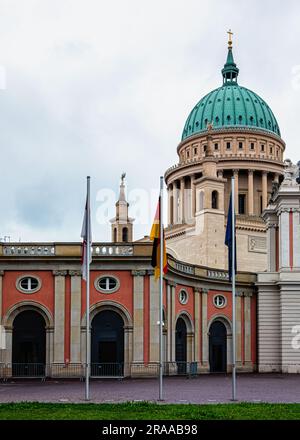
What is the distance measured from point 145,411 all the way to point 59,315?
2566cm

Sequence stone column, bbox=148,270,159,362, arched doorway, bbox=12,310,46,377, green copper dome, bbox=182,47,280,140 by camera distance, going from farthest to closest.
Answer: green copper dome, bbox=182,47,280,140 < arched doorway, bbox=12,310,46,377 < stone column, bbox=148,270,159,362

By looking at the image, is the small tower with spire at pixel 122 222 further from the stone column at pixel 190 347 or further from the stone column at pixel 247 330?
the stone column at pixel 190 347

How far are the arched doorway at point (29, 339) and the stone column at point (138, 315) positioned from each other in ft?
17.5

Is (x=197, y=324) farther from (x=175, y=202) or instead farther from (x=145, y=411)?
(x=175, y=202)

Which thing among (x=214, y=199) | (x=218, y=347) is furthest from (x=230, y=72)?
(x=218, y=347)

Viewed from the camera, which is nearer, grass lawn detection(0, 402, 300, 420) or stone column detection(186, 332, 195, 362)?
grass lawn detection(0, 402, 300, 420)

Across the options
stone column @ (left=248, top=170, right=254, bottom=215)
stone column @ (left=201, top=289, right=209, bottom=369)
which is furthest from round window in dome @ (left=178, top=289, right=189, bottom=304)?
stone column @ (left=248, top=170, right=254, bottom=215)

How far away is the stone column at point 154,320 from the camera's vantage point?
4841 centimetres

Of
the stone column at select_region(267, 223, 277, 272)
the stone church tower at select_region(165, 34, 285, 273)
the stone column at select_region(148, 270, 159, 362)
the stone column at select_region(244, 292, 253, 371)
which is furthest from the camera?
the stone church tower at select_region(165, 34, 285, 273)

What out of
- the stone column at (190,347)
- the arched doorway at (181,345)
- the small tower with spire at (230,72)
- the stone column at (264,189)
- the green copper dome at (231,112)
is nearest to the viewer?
the arched doorway at (181,345)

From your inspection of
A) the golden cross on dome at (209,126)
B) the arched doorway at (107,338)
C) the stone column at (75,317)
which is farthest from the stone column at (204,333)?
the golden cross on dome at (209,126)

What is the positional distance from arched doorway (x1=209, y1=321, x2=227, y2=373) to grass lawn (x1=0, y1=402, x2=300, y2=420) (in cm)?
3509

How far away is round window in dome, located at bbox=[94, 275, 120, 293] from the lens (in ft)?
161

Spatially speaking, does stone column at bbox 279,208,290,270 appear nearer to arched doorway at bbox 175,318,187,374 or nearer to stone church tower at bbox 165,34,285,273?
arched doorway at bbox 175,318,187,374
